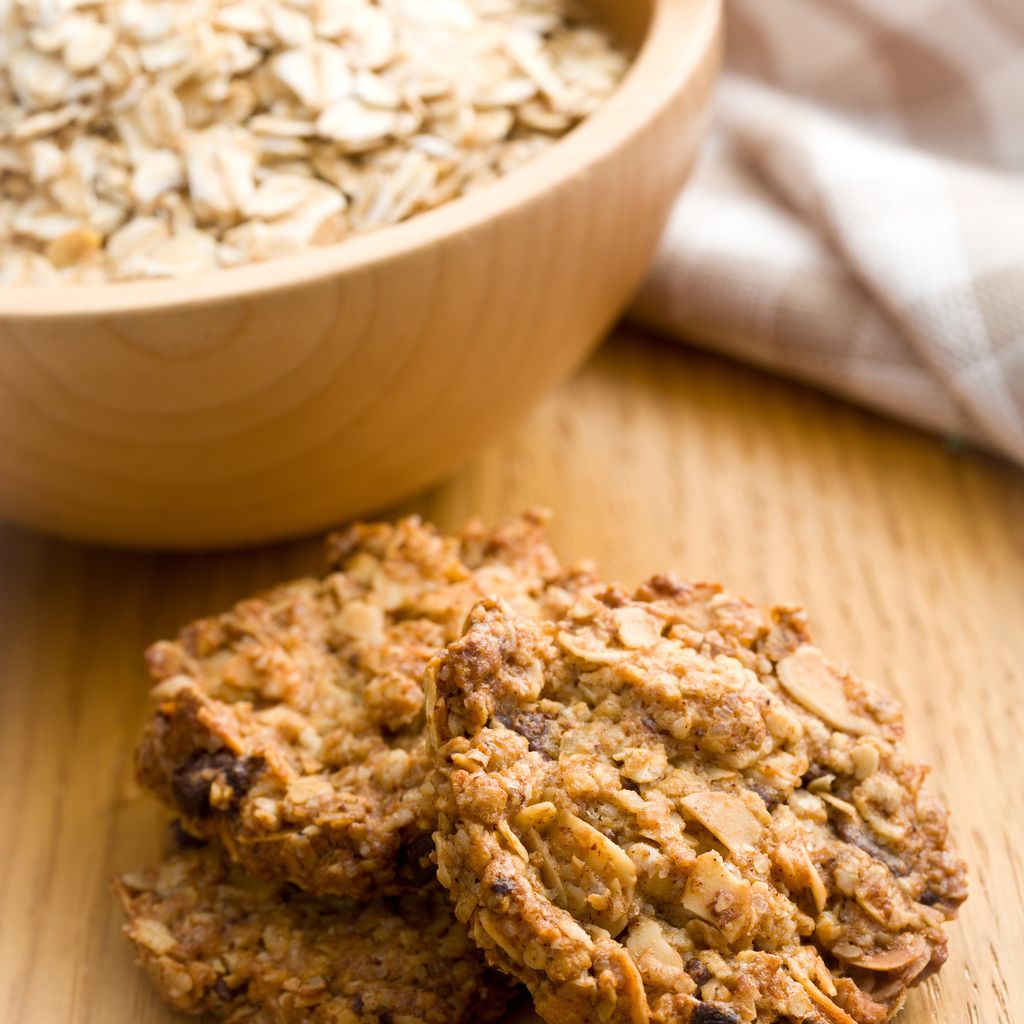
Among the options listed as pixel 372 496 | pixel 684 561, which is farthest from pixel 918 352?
pixel 372 496

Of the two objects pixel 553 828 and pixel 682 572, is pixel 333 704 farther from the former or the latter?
pixel 682 572

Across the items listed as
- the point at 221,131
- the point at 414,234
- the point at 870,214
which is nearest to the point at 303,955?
the point at 414,234

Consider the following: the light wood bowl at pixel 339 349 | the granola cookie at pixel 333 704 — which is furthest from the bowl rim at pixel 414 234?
the granola cookie at pixel 333 704

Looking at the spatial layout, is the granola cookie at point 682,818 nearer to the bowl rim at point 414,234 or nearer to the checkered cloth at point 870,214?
the bowl rim at point 414,234

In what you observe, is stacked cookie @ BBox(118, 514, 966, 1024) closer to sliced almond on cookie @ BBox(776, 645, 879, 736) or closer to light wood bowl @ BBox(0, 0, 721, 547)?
sliced almond on cookie @ BBox(776, 645, 879, 736)

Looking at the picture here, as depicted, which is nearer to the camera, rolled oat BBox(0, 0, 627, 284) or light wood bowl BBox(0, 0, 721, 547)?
light wood bowl BBox(0, 0, 721, 547)

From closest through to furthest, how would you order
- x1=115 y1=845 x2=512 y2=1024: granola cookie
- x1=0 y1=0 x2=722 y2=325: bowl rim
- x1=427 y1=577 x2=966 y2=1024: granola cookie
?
x1=427 y1=577 x2=966 y2=1024: granola cookie
x1=115 y1=845 x2=512 y2=1024: granola cookie
x1=0 y1=0 x2=722 y2=325: bowl rim

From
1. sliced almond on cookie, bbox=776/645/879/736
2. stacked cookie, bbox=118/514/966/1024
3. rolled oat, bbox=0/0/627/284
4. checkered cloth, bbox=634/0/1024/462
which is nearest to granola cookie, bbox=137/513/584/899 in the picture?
stacked cookie, bbox=118/514/966/1024
